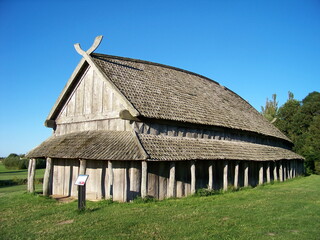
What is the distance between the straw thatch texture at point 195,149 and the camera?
46.1 feet

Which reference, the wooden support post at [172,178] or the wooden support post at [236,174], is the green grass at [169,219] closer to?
the wooden support post at [172,178]

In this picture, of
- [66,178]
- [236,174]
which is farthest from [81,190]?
[236,174]

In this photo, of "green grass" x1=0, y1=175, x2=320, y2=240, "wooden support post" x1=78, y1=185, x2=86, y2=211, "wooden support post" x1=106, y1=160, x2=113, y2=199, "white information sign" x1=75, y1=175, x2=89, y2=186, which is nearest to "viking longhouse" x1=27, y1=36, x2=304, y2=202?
"wooden support post" x1=106, y1=160, x2=113, y2=199

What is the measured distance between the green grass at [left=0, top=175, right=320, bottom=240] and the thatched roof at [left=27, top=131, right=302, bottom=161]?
204 cm

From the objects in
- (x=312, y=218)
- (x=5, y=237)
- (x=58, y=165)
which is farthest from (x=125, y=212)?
(x=58, y=165)

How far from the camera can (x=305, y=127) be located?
39.0 metres

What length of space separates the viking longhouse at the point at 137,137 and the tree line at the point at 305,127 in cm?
1454

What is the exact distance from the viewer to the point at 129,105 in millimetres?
14539

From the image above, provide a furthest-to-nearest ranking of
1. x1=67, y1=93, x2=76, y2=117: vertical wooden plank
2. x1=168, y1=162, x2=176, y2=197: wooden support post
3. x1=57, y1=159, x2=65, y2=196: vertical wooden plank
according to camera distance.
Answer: x1=67, y1=93, x2=76, y2=117: vertical wooden plank < x1=57, y1=159, x2=65, y2=196: vertical wooden plank < x1=168, y1=162, x2=176, y2=197: wooden support post

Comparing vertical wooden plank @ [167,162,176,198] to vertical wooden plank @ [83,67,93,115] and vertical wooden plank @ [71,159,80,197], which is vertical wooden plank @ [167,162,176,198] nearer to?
vertical wooden plank @ [71,159,80,197]

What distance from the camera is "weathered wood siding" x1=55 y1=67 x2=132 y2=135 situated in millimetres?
15727

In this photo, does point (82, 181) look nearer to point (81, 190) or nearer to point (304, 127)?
point (81, 190)

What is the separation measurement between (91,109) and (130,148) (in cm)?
472

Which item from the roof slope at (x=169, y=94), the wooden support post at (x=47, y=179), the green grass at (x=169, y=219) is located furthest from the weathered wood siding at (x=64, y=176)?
the roof slope at (x=169, y=94)
